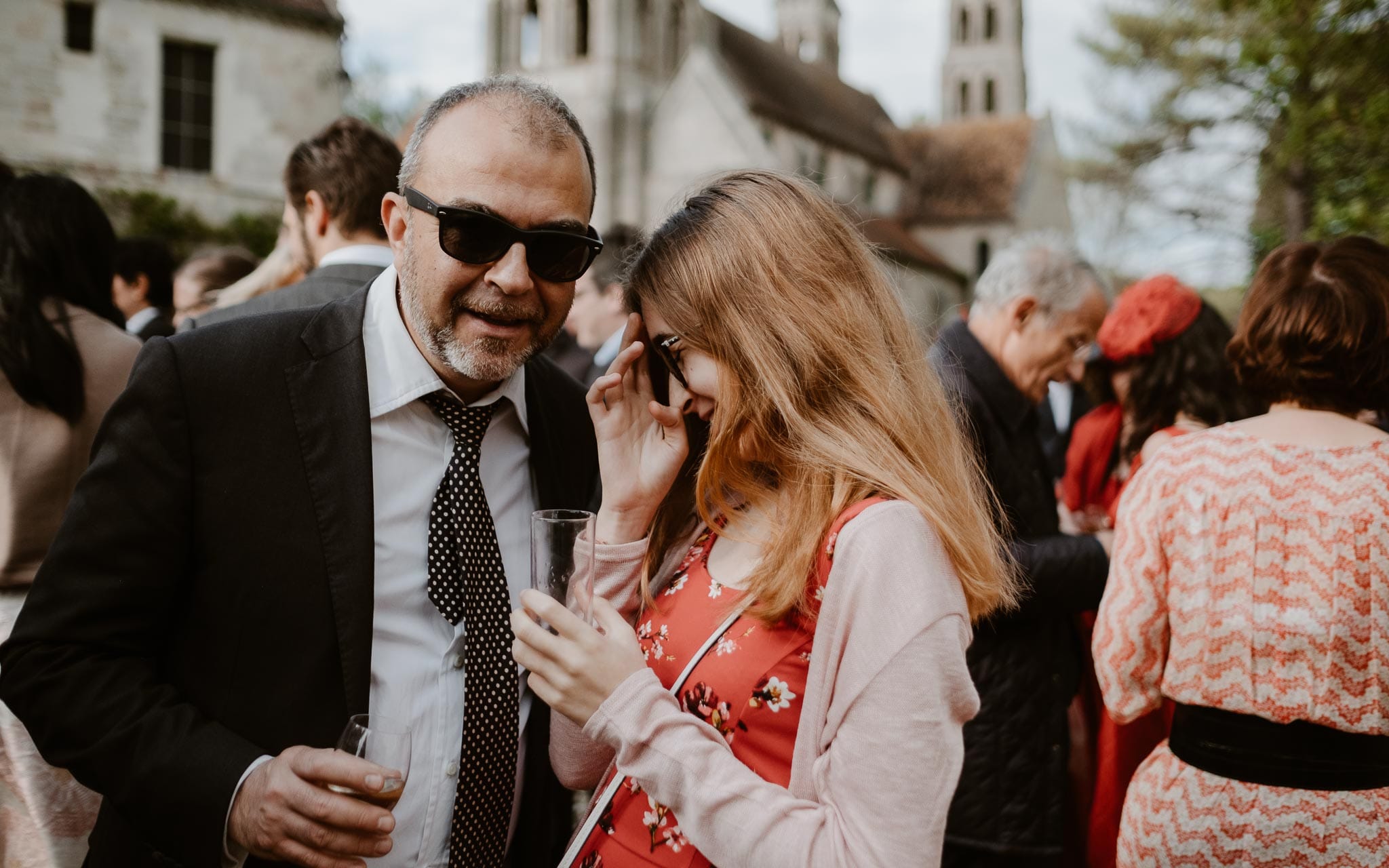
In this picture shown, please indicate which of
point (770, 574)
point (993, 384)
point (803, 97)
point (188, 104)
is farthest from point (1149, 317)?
point (803, 97)

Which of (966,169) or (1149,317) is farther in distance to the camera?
(966,169)

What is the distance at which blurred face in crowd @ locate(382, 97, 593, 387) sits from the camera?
90.3 inches

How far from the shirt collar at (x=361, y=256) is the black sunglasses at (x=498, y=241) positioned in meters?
1.62

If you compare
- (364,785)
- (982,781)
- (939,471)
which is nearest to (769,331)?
(939,471)

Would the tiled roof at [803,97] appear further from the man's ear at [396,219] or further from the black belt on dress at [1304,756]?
the black belt on dress at [1304,756]

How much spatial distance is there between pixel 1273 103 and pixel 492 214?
29.0 feet

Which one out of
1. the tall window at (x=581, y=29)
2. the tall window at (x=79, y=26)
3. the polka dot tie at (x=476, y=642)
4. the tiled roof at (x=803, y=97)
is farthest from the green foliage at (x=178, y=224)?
the tiled roof at (x=803, y=97)

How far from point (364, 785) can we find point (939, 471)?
1230mm

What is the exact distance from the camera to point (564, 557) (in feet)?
6.10

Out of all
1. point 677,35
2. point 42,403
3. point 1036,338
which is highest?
point 677,35

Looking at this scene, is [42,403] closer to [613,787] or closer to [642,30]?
[613,787]

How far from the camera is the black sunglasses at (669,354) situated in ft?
7.29

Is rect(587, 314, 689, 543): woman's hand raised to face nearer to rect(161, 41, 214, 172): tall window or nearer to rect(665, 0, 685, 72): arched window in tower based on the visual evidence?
rect(161, 41, 214, 172): tall window

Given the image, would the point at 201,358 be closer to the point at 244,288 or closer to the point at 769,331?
the point at 769,331
